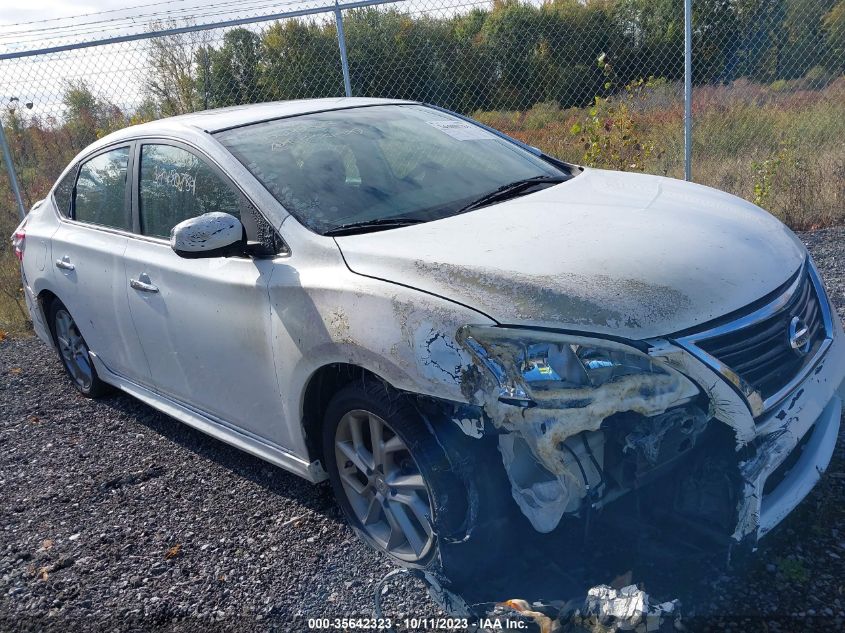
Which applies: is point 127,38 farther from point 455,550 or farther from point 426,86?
point 455,550

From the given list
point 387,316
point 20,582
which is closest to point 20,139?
point 20,582

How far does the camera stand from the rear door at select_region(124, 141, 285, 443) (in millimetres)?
3223

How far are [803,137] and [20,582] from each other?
847cm

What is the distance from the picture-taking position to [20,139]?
8.46 metres

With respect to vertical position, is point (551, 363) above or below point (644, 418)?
above

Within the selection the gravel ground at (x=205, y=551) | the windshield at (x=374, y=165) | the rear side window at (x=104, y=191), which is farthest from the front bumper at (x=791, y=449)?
the rear side window at (x=104, y=191)

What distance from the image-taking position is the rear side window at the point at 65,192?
16.1 feet

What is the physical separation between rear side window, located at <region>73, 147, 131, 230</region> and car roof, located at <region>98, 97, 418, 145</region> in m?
0.16

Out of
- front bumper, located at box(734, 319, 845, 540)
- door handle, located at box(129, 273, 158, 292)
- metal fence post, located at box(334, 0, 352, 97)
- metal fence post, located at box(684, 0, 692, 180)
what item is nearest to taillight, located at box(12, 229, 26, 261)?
door handle, located at box(129, 273, 158, 292)

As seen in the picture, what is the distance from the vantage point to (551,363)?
2.36m

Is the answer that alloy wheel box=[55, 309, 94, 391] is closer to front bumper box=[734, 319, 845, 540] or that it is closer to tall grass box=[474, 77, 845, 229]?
front bumper box=[734, 319, 845, 540]

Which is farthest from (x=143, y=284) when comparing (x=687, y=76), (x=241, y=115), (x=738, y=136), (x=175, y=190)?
(x=738, y=136)

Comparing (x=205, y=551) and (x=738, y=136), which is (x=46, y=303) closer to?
(x=205, y=551)

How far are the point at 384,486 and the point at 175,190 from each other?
1.91 meters
